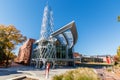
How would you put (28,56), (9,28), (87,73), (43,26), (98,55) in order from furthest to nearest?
(98,55), (28,56), (43,26), (9,28), (87,73)

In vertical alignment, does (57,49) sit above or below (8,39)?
below

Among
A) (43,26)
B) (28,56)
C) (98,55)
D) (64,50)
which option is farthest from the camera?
(98,55)

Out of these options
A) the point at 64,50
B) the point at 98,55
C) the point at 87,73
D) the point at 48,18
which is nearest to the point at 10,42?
the point at 48,18

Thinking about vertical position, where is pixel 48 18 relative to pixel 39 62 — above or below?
above

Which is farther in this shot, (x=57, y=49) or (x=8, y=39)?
(x=57, y=49)

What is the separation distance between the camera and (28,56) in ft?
153

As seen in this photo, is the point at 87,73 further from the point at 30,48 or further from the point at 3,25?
the point at 30,48

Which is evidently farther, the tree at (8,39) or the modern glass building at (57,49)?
the modern glass building at (57,49)

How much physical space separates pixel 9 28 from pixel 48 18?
11275mm

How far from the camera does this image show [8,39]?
116 feet

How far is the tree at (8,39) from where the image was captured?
34591 millimetres

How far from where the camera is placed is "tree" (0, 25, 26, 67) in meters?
34.6

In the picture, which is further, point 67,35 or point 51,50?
point 67,35

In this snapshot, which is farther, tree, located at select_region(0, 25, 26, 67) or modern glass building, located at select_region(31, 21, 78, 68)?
modern glass building, located at select_region(31, 21, 78, 68)
